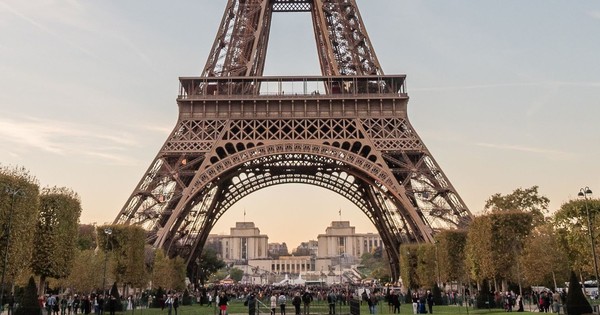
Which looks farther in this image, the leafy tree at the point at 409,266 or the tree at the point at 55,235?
the leafy tree at the point at 409,266

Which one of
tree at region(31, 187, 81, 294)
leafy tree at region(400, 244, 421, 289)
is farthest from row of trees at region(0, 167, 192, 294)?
leafy tree at region(400, 244, 421, 289)

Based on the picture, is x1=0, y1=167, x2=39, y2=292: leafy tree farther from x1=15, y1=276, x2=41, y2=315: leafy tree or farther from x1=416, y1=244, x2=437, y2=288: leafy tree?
x1=416, y1=244, x2=437, y2=288: leafy tree

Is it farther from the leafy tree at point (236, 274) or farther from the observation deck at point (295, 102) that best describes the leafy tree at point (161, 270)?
the leafy tree at point (236, 274)

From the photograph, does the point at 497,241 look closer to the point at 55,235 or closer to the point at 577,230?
the point at 577,230

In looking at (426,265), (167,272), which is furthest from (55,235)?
(426,265)

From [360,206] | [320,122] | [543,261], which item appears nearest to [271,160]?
[320,122]

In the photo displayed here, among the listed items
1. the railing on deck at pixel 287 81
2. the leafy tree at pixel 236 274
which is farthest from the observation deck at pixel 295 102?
the leafy tree at pixel 236 274
